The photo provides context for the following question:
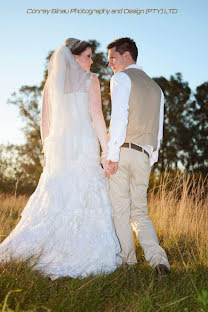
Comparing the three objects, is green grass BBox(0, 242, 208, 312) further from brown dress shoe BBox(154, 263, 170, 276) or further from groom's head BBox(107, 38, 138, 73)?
groom's head BBox(107, 38, 138, 73)

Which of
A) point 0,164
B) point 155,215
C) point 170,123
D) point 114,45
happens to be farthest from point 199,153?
point 114,45

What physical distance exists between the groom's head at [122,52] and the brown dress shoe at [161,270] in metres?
1.92

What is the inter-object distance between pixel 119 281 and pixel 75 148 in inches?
49.4

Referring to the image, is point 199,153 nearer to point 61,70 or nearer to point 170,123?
point 170,123

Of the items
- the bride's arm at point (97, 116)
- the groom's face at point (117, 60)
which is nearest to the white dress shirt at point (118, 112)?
the bride's arm at point (97, 116)

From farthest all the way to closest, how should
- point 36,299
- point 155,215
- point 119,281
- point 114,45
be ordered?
point 155,215 → point 114,45 → point 119,281 → point 36,299

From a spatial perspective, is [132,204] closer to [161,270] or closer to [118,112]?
[161,270]

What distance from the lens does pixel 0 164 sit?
50.6 ft

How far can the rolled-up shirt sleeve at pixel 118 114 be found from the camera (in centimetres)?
363

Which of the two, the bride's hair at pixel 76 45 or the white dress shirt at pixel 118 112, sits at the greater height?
the bride's hair at pixel 76 45

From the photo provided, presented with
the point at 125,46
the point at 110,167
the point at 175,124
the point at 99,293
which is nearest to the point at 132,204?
the point at 110,167

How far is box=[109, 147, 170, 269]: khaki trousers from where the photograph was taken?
3.80 m

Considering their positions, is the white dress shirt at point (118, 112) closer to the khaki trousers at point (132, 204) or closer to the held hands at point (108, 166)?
the held hands at point (108, 166)

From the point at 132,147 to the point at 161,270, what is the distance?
3.74 feet
